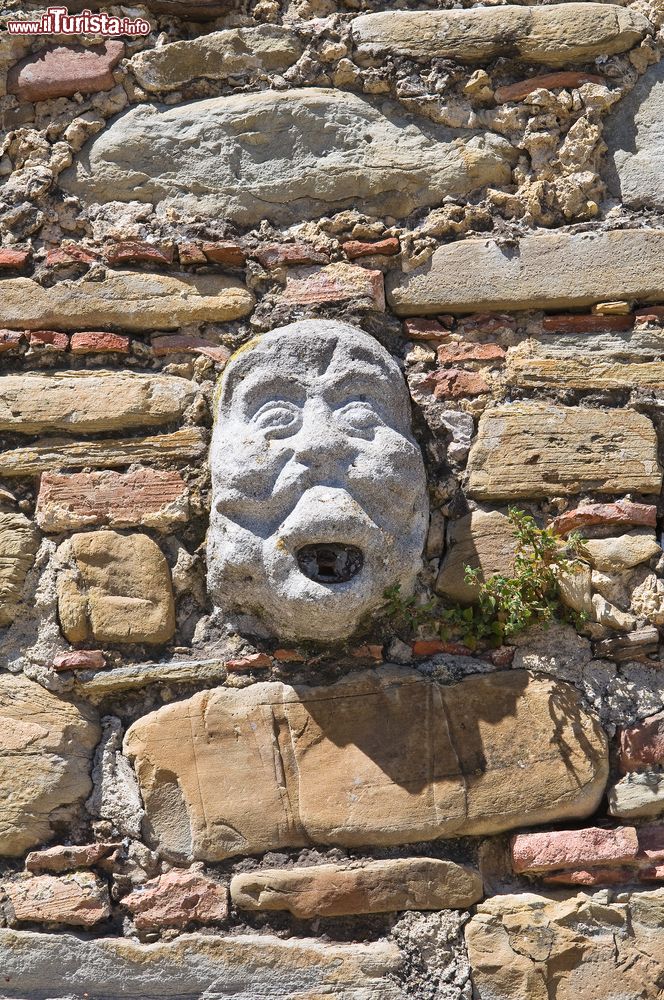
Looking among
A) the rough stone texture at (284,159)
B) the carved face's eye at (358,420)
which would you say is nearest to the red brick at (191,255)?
the rough stone texture at (284,159)

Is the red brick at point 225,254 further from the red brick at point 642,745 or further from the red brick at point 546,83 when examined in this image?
the red brick at point 642,745

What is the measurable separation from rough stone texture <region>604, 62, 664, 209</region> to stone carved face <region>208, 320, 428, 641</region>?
2.82 ft

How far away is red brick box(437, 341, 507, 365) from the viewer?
285 cm

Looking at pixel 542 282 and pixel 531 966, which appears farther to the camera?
pixel 542 282

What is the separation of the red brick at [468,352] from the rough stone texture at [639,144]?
0.54m

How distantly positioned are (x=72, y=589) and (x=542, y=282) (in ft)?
4.58

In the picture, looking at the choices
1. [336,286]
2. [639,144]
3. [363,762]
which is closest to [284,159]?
[336,286]

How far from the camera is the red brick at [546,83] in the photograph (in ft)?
9.84

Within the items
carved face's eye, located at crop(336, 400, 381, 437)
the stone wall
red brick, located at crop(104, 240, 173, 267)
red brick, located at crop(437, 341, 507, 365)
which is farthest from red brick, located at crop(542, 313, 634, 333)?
red brick, located at crop(104, 240, 173, 267)

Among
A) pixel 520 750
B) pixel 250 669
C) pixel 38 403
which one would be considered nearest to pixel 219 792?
pixel 250 669

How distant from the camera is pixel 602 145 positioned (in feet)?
9.71

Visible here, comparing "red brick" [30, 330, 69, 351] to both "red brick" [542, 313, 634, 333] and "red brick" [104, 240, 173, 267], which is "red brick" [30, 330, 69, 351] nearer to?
"red brick" [104, 240, 173, 267]

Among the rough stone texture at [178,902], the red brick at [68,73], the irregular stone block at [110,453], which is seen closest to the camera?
the rough stone texture at [178,902]

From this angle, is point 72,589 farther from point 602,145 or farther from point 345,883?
point 602,145
